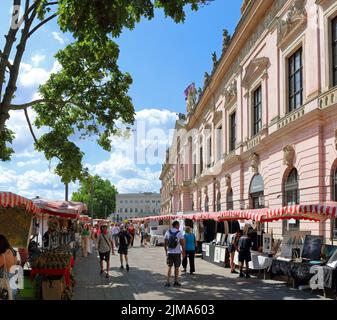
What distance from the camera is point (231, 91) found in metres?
34.5

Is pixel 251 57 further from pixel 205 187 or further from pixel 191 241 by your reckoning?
pixel 205 187

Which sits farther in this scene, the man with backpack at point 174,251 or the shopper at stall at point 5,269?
the man with backpack at point 174,251

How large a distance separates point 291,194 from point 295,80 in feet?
17.7

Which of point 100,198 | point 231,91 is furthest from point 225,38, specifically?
point 100,198

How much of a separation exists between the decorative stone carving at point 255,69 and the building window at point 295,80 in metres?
3.10

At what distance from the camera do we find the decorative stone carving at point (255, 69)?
26.6m

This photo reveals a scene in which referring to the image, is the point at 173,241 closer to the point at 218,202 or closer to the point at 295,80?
the point at 295,80

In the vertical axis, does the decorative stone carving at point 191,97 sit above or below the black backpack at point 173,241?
above

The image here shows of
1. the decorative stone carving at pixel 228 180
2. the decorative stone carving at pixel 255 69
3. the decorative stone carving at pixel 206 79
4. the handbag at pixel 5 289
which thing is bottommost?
the handbag at pixel 5 289

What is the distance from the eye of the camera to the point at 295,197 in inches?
862

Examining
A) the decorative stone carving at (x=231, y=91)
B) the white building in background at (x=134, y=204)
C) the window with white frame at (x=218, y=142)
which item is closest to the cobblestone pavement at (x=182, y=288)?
the decorative stone carving at (x=231, y=91)

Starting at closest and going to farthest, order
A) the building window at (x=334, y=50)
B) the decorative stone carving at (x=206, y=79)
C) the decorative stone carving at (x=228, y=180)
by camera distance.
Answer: the building window at (x=334, y=50), the decorative stone carving at (x=228, y=180), the decorative stone carving at (x=206, y=79)

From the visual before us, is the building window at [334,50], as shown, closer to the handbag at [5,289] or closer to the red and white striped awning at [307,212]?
the red and white striped awning at [307,212]
